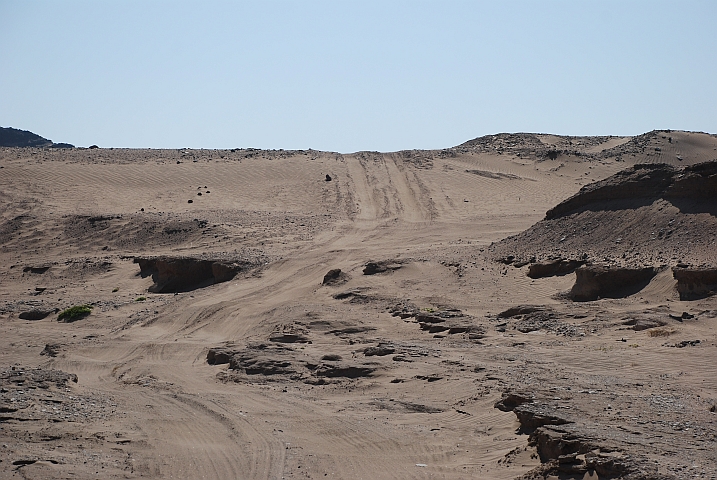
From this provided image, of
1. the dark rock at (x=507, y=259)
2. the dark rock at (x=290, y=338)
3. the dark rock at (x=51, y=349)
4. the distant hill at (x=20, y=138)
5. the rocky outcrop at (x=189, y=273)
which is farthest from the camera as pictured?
the distant hill at (x=20, y=138)

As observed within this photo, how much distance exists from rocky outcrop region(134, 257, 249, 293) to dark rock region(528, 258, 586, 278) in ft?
25.6

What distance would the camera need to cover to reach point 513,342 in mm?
13742

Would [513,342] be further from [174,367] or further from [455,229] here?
[455,229]

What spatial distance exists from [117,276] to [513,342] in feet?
45.7

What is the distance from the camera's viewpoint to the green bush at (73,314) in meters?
19.6

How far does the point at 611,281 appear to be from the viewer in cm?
1600

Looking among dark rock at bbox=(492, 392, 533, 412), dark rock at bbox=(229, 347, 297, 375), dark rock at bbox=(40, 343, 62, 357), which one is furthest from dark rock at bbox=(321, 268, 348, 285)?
dark rock at bbox=(492, 392, 533, 412)

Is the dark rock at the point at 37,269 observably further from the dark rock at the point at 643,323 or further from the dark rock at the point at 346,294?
A: the dark rock at the point at 643,323

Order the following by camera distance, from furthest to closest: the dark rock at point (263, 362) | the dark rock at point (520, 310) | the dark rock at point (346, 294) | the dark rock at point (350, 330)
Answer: the dark rock at point (346, 294), the dark rock at point (520, 310), the dark rock at point (350, 330), the dark rock at point (263, 362)

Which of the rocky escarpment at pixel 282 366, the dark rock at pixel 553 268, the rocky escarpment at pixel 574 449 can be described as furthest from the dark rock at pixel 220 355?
the dark rock at pixel 553 268

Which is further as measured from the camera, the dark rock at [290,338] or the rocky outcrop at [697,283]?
the dark rock at [290,338]

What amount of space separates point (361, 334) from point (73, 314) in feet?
25.8

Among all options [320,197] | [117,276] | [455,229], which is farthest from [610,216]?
[320,197]

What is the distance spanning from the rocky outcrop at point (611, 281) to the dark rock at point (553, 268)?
1655 millimetres
